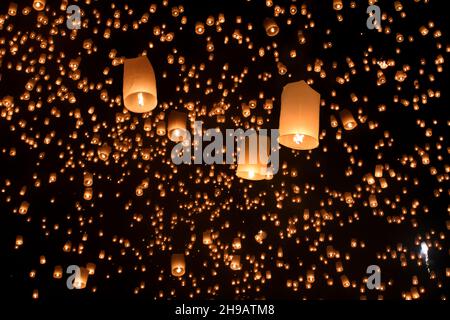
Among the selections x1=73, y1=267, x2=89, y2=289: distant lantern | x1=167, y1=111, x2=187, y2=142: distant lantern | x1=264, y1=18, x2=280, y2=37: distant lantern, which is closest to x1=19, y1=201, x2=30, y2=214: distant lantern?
x1=73, y1=267, x2=89, y2=289: distant lantern

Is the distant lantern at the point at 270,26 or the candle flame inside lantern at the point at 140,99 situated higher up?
the distant lantern at the point at 270,26

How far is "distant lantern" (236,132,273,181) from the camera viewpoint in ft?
12.7

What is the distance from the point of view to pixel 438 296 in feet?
22.6

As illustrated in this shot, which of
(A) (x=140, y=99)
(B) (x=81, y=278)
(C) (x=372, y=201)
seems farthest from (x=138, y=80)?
(B) (x=81, y=278)

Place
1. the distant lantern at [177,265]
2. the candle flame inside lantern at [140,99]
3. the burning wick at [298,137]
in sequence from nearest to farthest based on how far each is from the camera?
the burning wick at [298,137], the candle flame inside lantern at [140,99], the distant lantern at [177,265]

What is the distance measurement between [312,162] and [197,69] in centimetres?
207

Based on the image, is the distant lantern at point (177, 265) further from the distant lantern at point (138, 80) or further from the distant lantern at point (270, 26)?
the distant lantern at point (270, 26)

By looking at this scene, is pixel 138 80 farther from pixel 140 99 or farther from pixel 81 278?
pixel 81 278

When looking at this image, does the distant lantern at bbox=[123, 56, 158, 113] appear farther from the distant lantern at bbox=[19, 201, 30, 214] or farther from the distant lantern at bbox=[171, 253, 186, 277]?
the distant lantern at bbox=[19, 201, 30, 214]

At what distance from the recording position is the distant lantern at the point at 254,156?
3879 mm

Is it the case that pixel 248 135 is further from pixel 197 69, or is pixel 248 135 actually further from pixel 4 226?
pixel 4 226

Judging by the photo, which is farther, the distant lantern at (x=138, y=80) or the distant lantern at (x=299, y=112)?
the distant lantern at (x=138, y=80)

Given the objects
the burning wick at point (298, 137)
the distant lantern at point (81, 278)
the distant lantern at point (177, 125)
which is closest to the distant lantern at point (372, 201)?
the distant lantern at point (177, 125)

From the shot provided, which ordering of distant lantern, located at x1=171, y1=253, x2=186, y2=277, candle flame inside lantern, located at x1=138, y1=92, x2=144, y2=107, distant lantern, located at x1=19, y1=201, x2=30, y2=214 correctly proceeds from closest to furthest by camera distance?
1. candle flame inside lantern, located at x1=138, y1=92, x2=144, y2=107
2. distant lantern, located at x1=171, y1=253, x2=186, y2=277
3. distant lantern, located at x1=19, y1=201, x2=30, y2=214
